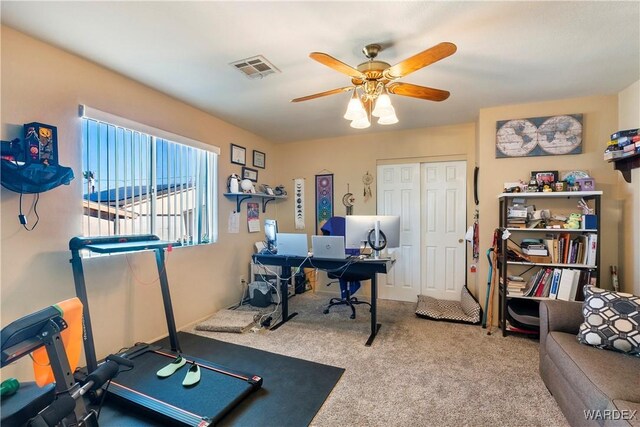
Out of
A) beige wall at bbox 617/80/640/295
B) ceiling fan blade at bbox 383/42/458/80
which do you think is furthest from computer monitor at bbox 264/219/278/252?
beige wall at bbox 617/80/640/295

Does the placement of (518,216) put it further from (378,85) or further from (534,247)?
(378,85)

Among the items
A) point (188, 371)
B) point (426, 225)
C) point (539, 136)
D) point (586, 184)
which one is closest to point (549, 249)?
point (586, 184)

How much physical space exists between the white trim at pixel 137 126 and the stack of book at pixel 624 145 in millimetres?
4114

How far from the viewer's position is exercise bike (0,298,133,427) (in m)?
1.08

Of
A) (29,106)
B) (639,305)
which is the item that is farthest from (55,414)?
(639,305)

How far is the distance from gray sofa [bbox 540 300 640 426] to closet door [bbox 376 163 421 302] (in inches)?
82.9

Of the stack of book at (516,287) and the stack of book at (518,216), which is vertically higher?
the stack of book at (518,216)

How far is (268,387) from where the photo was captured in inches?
85.0

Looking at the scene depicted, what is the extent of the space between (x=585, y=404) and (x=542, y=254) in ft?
5.72

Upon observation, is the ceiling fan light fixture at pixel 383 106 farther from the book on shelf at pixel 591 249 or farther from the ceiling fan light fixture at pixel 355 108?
the book on shelf at pixel 591 249

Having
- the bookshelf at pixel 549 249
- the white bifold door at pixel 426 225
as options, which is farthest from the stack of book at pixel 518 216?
the white bifold door at pixel 426 225

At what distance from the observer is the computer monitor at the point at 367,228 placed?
10.1 feet

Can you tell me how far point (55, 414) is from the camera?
3.50 ft

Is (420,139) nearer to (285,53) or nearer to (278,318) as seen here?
(285,53)
